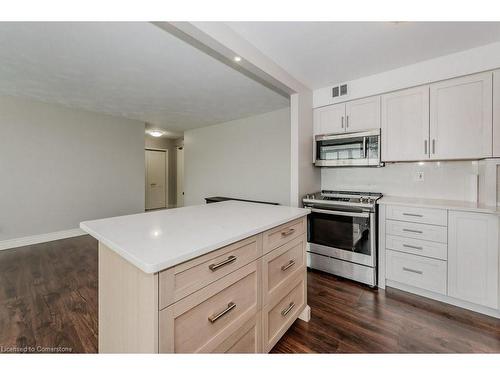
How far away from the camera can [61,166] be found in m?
4.06

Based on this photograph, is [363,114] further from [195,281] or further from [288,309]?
[195,281]

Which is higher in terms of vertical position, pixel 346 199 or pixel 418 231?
pixel 346 199

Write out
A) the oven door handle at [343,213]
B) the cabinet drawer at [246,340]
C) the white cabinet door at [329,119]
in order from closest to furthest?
the cabinet drawer at [246,340], the oven door handle at [343,213], the white cabinet door at [329,119]

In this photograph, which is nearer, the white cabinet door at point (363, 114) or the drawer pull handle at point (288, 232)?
the drawer pull handle at point (288, 232)

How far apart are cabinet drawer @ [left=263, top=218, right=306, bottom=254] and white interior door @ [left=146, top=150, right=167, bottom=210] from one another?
20.3 ft

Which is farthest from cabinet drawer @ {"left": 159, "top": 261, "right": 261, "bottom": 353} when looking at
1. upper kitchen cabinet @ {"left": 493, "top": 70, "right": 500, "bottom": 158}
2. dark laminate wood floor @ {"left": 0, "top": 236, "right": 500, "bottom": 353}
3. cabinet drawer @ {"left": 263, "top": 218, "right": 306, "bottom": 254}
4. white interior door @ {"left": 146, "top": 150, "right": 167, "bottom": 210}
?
white interior door @ {"left": 146, "top": 150, "right": 167, "bottom": 210}

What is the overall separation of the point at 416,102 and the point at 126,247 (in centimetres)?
292

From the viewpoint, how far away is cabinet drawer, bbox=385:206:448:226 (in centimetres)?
201

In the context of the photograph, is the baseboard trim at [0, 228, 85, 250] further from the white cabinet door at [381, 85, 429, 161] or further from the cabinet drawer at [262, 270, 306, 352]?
the white cabinet door at [381, 85, 429, 161]

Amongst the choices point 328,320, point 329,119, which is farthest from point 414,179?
point 328,320

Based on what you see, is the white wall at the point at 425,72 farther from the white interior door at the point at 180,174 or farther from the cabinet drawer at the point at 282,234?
the white interior door at the point at 180,174

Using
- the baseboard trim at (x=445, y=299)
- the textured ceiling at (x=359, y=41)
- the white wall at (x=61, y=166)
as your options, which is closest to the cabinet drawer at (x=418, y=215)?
the baseboard trim at (x=445, y=299)

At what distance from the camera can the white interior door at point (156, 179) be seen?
6809 millimetres

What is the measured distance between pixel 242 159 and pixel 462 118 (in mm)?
3488
